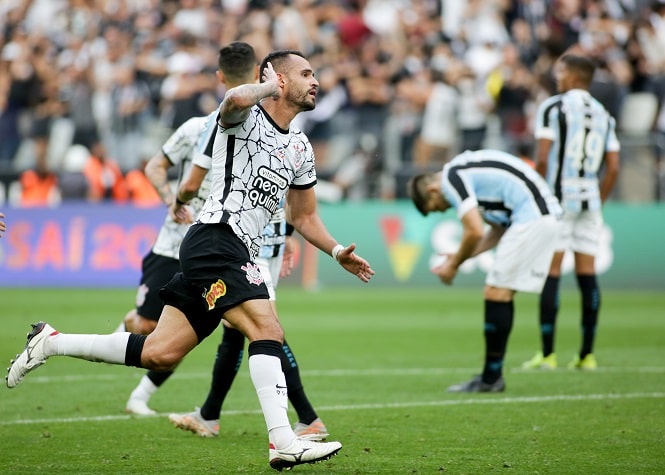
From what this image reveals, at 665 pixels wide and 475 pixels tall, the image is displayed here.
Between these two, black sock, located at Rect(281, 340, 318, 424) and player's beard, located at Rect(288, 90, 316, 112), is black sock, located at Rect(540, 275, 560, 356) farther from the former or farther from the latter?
player's beard, located at Rect(288, 90, 316, 112)

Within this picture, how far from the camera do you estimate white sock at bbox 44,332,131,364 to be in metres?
6.55

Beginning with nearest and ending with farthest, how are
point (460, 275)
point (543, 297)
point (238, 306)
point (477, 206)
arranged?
point (238, 306) < point (477, 206) < point (543, 297) < point (460, 275)

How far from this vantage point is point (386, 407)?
8.82 m

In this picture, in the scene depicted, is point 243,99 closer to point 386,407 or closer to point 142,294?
point 142,294

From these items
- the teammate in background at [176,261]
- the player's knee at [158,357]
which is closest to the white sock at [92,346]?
the player's knee at [158,357]

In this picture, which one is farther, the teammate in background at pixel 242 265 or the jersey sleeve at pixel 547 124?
the jersey sleeve at pixel 547 124

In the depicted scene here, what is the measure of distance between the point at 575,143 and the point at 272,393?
19.4ft

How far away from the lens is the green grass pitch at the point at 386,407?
667cm

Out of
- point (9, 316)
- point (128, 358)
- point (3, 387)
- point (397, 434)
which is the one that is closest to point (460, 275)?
point (9, 316)

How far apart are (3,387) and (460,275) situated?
11.3m

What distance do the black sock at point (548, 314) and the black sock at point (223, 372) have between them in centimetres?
411

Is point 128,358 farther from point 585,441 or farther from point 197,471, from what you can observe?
point 585,441

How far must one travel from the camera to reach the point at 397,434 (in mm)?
7617

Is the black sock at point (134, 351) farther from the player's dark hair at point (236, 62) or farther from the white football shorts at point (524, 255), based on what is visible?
the white football shorts at point (524, 255)
